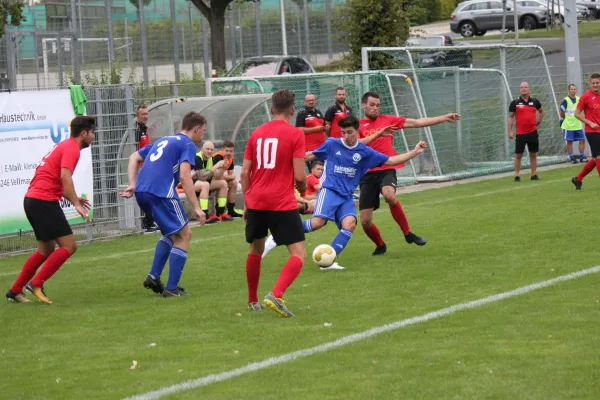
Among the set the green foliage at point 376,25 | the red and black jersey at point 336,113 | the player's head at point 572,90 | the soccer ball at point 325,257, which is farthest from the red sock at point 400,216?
the green foliage at point 376,25

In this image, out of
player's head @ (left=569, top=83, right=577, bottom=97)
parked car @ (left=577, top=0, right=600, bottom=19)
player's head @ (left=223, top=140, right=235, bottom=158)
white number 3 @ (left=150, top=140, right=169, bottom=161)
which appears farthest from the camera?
parked car @ (left=577, top=0, right=600, bottom=19)

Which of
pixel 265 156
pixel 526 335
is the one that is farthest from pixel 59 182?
pixel 526 335

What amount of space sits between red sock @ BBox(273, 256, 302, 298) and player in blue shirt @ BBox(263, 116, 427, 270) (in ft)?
8.67

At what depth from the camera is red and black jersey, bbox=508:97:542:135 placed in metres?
21.1

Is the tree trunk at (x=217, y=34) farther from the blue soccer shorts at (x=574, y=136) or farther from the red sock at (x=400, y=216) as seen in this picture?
the red sock at (x=400, y=216)

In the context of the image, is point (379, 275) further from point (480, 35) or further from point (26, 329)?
point (480, 35)

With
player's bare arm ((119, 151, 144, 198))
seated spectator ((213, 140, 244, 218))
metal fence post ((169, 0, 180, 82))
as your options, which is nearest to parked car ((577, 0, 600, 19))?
metal fence post ((169, 0, 180, 82))

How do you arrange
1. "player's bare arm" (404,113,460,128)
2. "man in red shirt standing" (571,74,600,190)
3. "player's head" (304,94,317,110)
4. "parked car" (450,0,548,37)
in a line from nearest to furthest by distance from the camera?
"player's bare arm" (404,113,460,128) → "man in red shirt standing" (571,74,600,190) → "player's head" (304,94,317,110) → "parked car" (450,0,548,37)

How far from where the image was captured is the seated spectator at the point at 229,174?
18.0 m

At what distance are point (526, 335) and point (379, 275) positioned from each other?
11.1ft

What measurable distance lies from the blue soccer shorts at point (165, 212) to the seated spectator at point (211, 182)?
739 centimetres

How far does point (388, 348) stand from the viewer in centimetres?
726

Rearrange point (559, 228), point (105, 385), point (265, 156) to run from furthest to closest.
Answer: point (559, 228)
point (265, 156)
point (105, 385)

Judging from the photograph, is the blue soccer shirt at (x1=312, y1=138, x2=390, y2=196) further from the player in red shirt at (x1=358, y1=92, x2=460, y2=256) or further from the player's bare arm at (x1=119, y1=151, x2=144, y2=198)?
the player's bare arm at (x1=119, y1=151, x2=144, y2=198)
